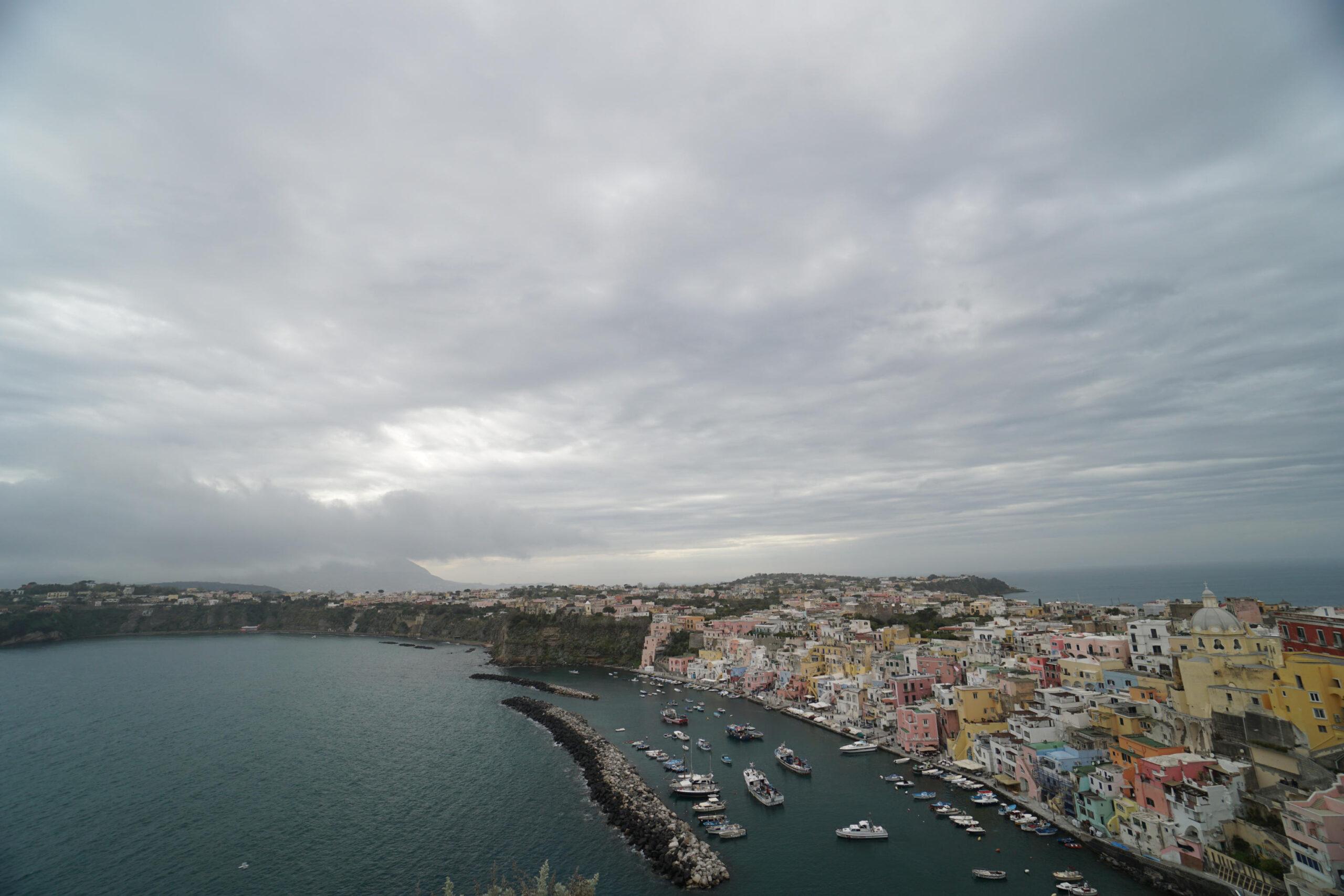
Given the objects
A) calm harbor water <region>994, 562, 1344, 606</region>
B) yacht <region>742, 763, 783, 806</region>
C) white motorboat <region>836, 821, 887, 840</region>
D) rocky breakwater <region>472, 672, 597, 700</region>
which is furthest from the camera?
calm harbor water <region>994, 562, 1344, 606</region>

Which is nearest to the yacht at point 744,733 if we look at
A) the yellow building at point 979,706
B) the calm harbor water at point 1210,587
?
the yellow building at point 979,706

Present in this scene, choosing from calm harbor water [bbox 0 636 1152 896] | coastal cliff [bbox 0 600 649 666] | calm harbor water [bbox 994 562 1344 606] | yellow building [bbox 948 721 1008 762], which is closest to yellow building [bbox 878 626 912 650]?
calm harbor water [bbox 0 636 1152 896]

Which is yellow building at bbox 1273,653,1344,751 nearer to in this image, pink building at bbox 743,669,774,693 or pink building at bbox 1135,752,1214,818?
pink building at bbox 1135,752,1214,818

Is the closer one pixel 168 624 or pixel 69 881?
pixel 69 881

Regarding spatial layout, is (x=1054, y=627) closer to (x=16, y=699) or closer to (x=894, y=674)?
(x=894, y=674)

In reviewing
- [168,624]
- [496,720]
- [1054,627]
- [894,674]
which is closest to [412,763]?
[496,720]

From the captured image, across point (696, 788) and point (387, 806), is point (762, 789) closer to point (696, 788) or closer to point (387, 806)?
point (696, 788)

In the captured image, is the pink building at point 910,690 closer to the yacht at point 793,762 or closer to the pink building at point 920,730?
the pink building at point 920,730
